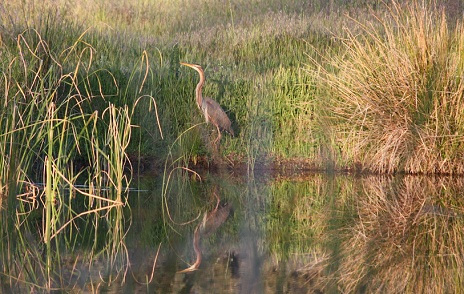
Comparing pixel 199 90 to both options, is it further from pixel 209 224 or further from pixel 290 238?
pixel 290 238

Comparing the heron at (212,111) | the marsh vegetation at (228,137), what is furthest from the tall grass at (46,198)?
the heron at (212,111)

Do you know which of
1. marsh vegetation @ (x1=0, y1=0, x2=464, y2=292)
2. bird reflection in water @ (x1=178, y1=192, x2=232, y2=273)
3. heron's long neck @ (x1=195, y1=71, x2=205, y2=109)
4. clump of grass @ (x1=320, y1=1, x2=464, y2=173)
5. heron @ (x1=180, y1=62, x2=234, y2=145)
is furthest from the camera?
heron's long neck @ (x1=195, y1=71, x2=205, y2=109)

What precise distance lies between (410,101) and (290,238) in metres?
3.91

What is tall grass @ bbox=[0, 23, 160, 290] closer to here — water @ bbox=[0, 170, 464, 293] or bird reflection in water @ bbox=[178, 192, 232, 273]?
water @ bbox=[0, 170, 464, 293]

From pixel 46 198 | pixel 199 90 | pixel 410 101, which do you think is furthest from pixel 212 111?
pixel 46 198

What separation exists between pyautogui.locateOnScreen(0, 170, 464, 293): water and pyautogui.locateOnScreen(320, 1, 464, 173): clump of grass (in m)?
0.36

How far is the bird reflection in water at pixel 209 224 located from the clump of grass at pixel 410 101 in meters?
2.49

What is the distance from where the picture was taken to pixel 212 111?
1018cm

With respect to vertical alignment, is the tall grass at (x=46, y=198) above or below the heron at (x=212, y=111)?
above

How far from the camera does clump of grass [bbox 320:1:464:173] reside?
31.8 ft

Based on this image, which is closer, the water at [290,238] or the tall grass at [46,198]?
the water at [290,238]

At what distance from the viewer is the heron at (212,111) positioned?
1018 centimetres

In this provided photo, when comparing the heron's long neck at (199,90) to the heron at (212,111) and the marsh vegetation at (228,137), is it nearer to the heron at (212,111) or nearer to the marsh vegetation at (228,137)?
the heron at (212,111)

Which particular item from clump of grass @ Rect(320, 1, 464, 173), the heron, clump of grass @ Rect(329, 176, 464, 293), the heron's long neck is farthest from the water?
the heron's long neck
